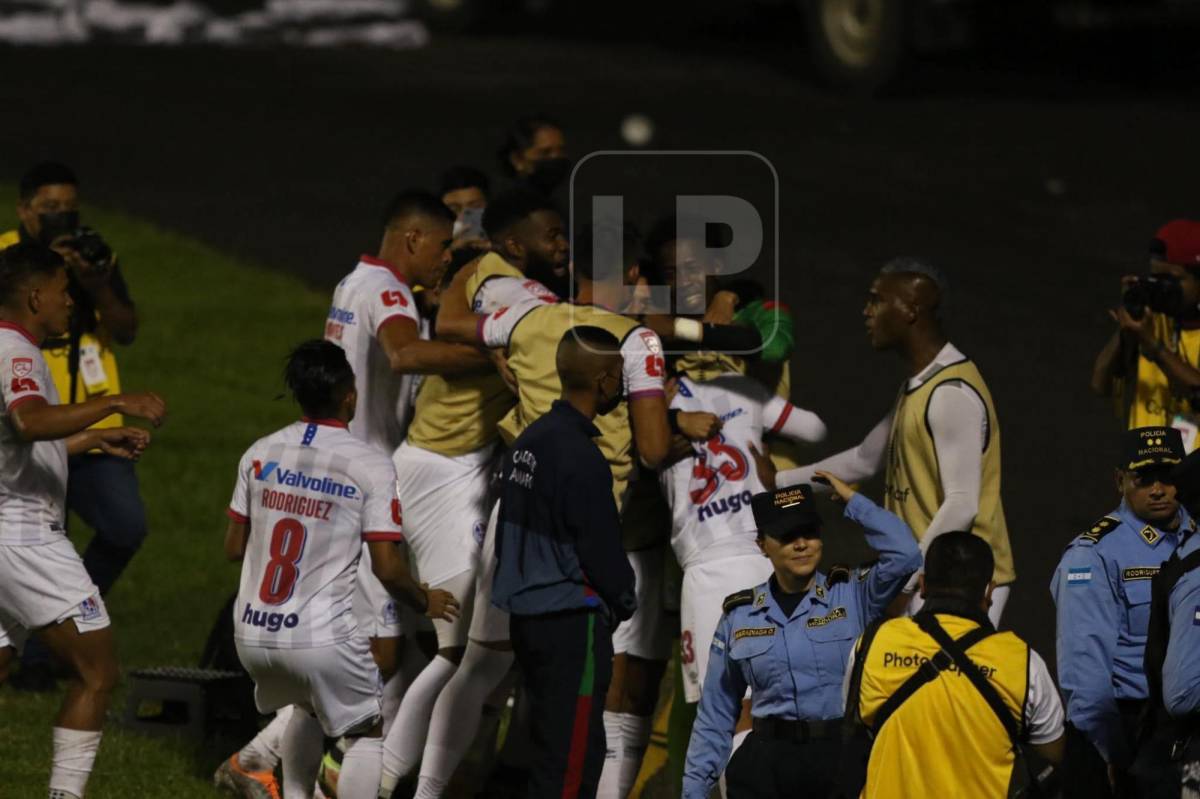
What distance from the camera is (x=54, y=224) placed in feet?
36.2

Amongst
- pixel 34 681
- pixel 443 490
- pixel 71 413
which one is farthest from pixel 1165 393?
pixel 34 681

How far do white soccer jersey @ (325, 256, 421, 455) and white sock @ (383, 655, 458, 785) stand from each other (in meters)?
1.12

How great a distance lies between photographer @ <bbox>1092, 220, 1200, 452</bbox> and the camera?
371 inches

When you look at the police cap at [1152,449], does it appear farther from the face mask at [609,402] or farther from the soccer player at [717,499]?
the face mask at [609,402]

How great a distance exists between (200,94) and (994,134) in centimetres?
910

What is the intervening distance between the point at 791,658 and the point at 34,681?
4928 millimetres

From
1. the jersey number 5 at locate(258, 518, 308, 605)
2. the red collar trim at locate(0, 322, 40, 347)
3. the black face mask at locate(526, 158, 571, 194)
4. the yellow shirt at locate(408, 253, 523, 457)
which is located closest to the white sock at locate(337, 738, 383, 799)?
the jersey number 5 at locate(258, 518, 308, 605)

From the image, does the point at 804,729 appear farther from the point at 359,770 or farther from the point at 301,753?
the point at 301,753

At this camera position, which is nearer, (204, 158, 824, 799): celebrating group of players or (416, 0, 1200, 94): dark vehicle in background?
(204, 158, 824, 799): celebrating group of players

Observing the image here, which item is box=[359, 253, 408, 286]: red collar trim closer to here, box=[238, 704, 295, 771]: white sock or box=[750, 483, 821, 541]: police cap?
box=[238, 704, 295, 771]: white sock

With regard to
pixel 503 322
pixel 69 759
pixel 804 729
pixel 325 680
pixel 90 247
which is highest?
pixel 90 247

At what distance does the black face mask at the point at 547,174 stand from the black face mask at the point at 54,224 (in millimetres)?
2364

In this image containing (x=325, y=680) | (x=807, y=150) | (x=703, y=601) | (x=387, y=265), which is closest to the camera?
(x=325, y=680)

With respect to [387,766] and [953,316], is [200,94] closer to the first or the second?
[953,316]
